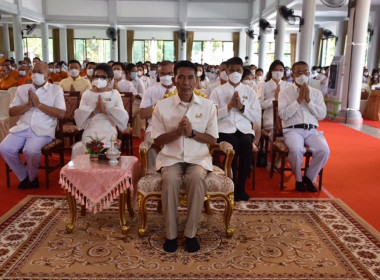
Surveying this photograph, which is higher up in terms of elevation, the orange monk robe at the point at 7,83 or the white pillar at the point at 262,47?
the white pillar at the point at 262,47

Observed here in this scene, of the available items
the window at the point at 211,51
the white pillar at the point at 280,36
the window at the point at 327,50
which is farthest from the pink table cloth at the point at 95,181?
the window at the point at 211,51

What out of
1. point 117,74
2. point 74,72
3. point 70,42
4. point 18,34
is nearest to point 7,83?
point 74,72

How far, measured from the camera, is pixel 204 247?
3.21 metres

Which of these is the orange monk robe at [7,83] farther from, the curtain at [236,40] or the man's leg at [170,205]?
the curtain at [236,40]

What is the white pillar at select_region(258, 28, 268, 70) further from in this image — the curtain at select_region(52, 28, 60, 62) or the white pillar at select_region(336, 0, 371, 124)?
the curtain at select_region(52, 28, 60, 62)

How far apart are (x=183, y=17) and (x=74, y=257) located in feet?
65.8

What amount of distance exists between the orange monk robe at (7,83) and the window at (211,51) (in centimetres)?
1824

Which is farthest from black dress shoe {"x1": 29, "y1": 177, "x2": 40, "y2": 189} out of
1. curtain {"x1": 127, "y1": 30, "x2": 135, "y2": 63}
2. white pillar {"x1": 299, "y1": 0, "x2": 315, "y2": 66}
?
curtain {"x1": 127, "y1": 30, "x2": 135, "y2": 63}

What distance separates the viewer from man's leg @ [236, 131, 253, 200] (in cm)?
434

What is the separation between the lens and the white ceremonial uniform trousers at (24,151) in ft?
14.9

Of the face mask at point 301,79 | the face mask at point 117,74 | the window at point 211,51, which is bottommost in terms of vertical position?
the face mask at point 117,74

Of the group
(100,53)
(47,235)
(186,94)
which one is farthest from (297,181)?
(100,53)

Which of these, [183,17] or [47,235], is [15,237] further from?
[183,17]

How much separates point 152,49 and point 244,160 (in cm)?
2244
